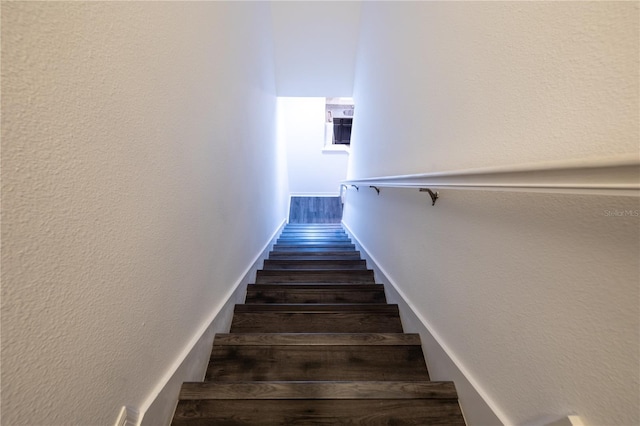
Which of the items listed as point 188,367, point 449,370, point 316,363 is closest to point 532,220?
point 449,370

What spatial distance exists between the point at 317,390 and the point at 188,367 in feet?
1.76

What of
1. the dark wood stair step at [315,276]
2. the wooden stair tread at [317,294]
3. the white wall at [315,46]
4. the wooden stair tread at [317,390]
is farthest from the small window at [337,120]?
the wooden stair tread at [317,390]

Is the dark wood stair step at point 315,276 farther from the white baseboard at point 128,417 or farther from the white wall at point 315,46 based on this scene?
the white wall at point 315,46

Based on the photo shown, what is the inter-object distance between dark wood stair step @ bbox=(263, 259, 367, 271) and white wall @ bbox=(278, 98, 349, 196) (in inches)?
129

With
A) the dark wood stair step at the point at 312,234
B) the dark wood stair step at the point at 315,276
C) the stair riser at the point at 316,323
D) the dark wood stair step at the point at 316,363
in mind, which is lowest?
the dark wood stair step at the point at 312,234

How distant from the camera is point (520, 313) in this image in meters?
0.68

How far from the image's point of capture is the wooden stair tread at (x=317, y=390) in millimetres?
924

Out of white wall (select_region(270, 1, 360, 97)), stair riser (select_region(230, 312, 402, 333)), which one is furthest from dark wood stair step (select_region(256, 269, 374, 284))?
white wall (select_region(270, 1, 360, 97))

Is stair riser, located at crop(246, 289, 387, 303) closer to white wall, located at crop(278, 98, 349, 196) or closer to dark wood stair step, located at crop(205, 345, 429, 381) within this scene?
dark wood stair step, located at crop(205, 345, 429, 381)

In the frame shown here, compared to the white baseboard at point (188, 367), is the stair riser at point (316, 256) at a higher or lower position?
lower

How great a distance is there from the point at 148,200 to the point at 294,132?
213 inches

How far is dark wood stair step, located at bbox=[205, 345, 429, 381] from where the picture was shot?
1118 mm

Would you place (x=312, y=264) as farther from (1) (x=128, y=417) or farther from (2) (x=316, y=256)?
(1) (x=128, y=417)

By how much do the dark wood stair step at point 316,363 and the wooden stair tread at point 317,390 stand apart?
0.54 feet
